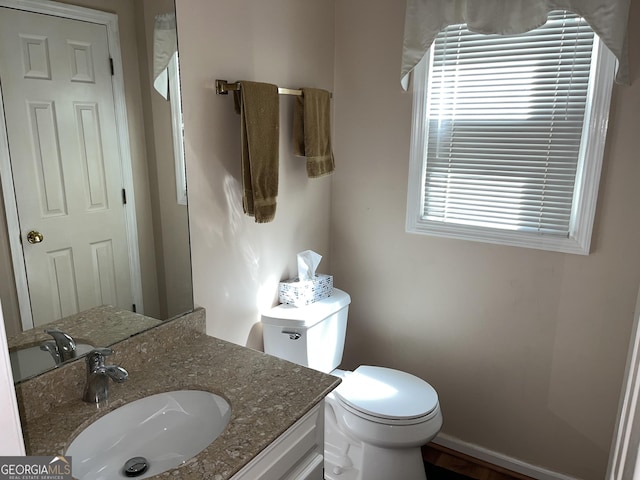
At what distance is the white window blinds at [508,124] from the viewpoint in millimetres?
1851

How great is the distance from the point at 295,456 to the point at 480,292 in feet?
4.00

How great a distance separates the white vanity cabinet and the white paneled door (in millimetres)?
649

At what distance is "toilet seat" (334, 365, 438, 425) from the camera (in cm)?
184

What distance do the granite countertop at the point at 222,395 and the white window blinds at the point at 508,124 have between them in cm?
116

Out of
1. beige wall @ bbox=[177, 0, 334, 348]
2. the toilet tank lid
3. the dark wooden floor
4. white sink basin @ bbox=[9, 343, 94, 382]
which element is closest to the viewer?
white sink basin @ bbox=[9, 343, 94, 382]

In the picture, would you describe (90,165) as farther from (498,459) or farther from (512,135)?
(498,459)

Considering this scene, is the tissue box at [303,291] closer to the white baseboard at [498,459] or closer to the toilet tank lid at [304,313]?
the toilet tank lid at [304,313]

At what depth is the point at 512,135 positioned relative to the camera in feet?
6.53

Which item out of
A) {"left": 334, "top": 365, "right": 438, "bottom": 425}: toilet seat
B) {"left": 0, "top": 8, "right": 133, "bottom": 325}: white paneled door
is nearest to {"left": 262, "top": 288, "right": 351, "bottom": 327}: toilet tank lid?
{"left": 334, "top": 365, "right": 438, "bottom": 425}: toilet seat

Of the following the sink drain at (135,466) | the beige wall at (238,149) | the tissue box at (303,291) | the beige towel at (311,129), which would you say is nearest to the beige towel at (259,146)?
the beige wall at (238,149)

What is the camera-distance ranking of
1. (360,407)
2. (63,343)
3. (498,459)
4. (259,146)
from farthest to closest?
(498,459), (360,407), (259,146), (63,343)

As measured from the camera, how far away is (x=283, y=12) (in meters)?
1.95

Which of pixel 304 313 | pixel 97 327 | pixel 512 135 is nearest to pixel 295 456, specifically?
pixel 97 327

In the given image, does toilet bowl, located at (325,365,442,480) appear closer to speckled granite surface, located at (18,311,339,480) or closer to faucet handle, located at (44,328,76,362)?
speckled granite surface, located at (18,311,339,480)
